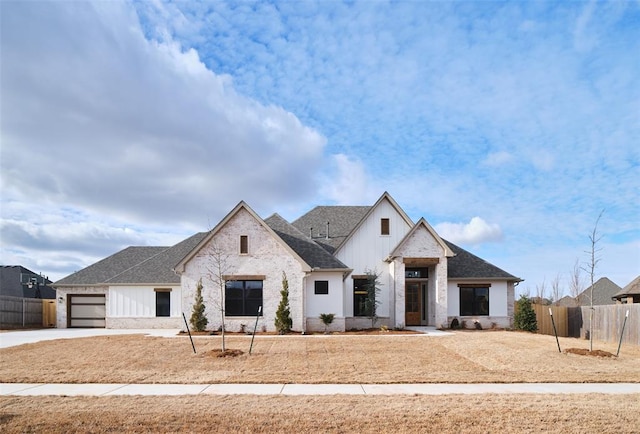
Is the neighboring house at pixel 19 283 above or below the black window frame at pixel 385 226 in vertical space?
below

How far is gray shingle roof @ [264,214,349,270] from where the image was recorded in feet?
84.6

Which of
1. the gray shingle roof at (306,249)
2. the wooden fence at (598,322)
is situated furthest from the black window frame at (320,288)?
the wooden fence at (598,322)

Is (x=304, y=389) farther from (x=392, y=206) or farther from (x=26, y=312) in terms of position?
(x=26, y=312)

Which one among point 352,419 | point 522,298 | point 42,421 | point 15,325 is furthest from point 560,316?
point 15,325

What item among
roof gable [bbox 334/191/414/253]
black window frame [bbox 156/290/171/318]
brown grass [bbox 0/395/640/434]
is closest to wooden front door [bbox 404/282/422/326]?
roof gable [bbox 334/191/414/253]

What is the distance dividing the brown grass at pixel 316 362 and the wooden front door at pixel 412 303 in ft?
27.9

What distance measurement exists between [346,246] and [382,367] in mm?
15137

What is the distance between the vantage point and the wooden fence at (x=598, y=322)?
21.8 m

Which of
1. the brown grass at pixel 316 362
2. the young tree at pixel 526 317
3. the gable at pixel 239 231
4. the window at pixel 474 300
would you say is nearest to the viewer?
the brown grass at pixel 316 362

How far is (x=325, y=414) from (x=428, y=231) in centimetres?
1989

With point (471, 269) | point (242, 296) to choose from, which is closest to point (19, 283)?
point (242, 296)

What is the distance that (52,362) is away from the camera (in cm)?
1487

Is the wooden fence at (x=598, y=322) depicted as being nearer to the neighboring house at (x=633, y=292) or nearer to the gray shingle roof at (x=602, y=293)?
the neighboring house at (x=633, y=292)

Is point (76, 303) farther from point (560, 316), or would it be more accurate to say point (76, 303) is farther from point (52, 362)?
point (560, 316)
